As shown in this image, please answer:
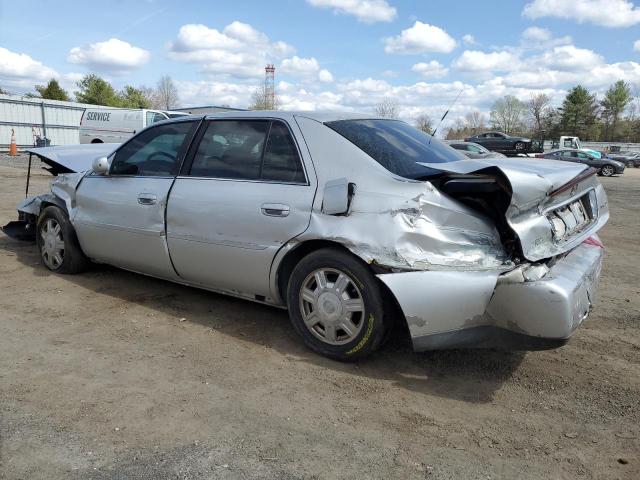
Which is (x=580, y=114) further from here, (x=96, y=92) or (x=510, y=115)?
(x=96, y=92)

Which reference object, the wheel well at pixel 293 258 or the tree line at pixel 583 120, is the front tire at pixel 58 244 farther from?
the tree line at pixel 583 120

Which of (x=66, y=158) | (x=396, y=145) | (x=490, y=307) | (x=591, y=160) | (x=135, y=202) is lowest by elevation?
(x=490, y=307)

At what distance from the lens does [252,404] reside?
2.94m

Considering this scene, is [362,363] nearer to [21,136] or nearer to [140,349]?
[140,349]

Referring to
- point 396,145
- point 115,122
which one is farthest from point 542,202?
point 115,122

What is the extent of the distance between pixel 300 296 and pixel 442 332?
3.11 feet

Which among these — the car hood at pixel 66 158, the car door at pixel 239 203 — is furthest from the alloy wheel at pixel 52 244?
the car door at pixel 239 203

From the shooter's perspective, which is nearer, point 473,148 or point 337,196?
point 337,196

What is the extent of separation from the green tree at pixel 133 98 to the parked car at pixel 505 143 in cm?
4054

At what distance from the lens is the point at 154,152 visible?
446 centimetres

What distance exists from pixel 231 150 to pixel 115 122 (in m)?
17.3

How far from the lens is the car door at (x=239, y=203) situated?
3520 mm

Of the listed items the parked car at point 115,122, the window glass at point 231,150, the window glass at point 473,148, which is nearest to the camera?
the window glass at point 231,150

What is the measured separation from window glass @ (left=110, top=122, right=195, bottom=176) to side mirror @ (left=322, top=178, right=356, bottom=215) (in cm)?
146
